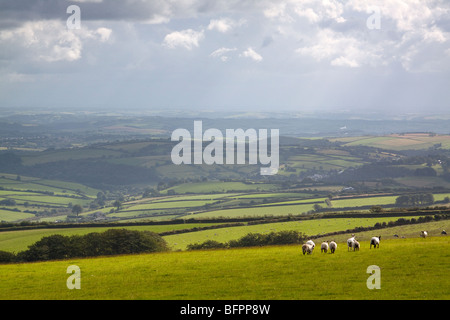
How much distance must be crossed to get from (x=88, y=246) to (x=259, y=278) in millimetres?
25358

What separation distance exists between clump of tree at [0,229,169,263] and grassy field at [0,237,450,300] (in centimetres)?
1127

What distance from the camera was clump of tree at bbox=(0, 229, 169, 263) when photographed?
46.1 meters

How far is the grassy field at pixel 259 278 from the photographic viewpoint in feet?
73.8

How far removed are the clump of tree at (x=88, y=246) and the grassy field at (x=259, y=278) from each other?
1127 cm

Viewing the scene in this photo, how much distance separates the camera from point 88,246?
4747 cm

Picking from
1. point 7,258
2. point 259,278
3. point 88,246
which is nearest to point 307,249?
point 259,278

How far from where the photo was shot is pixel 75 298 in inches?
951

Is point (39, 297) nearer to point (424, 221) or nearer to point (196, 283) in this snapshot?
point (196, 283)

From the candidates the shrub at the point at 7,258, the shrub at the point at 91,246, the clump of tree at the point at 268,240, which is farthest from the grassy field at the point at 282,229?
the shrub at the point at 7,258

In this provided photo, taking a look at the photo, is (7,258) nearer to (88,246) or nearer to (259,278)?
(88,246)

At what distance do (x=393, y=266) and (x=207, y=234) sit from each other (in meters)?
43.7

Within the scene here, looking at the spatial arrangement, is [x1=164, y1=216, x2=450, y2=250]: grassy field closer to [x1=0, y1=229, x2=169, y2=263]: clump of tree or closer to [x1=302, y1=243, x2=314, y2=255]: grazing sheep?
[x1=0, y1=229, x2=169, y2=263]: clump of tree

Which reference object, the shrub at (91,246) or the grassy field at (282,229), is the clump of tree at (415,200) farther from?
the shrub at (91,246)
